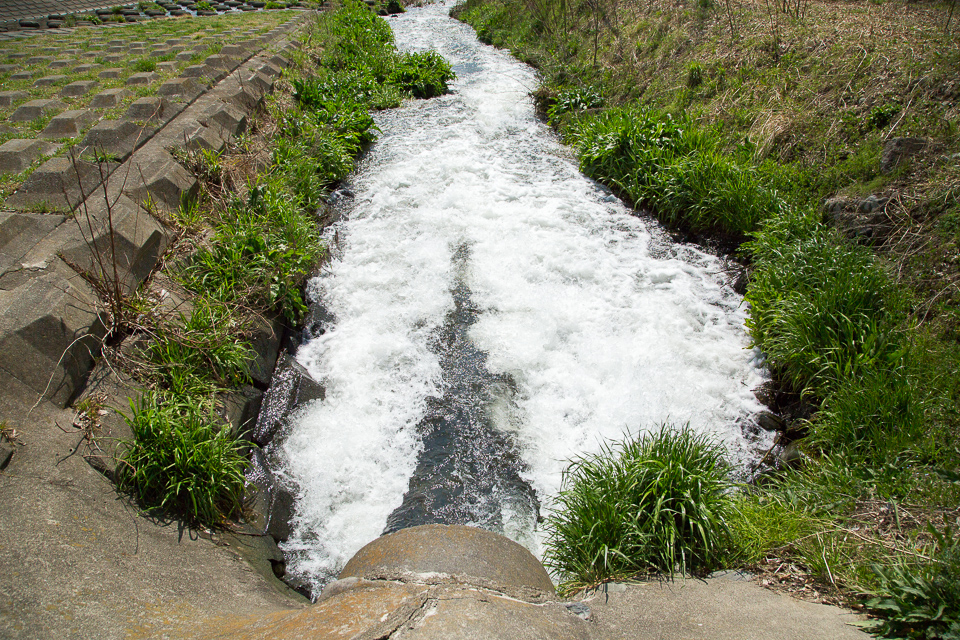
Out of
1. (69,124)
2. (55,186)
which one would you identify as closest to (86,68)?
(69,124)

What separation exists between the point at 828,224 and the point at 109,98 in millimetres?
8696

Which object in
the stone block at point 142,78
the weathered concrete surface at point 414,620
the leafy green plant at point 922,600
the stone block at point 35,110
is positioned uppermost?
the stone block at point 142,78

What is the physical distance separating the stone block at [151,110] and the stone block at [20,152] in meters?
1.11

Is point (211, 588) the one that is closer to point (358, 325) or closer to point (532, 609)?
point (532, 609)

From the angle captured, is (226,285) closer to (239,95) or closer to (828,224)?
(239,95)

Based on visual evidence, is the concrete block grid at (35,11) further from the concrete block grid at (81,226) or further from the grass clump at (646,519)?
the grass clump at (646,519)

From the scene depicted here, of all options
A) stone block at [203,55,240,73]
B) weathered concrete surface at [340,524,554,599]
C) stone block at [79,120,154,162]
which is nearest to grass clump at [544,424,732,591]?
weathered concrete surface at [340,524,554,599]

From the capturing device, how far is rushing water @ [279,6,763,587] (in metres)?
3.99

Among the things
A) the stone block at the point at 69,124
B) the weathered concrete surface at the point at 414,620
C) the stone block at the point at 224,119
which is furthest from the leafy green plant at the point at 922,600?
the stone block at the point at 224,119

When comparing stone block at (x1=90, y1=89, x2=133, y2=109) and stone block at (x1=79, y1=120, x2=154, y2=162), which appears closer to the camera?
stone block at (x1=79, y1=120, x2=154, y2=162)

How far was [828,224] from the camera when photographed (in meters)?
5.59

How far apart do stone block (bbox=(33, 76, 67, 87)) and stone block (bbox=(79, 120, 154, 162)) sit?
1.92 metres

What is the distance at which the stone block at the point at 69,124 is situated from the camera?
5504 millimetres

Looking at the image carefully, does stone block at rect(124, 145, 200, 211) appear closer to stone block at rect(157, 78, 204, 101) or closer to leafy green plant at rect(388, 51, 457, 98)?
stone block at rect(157, 78, 204, 101)
